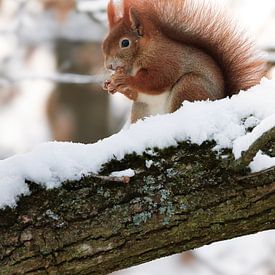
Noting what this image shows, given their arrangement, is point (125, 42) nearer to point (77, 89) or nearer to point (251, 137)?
point (251, 137)

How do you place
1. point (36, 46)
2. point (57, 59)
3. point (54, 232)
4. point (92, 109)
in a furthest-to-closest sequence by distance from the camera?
point (36, 46) → point (57, 59) → point (92, 109) → point (54, 232)

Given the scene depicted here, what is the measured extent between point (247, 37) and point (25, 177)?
2.51ft

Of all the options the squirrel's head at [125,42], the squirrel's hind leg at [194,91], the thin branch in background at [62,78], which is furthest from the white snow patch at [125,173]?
the thin branch in background at [62,78]

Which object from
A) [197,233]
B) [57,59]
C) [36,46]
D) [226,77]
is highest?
[36,46]

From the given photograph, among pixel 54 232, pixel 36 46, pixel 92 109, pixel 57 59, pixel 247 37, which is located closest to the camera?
pixel 54 232

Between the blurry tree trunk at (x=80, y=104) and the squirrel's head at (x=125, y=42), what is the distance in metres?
2.12

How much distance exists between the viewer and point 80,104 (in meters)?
4.72

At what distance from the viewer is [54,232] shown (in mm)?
1530

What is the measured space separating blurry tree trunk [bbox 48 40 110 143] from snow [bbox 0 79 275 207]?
2673mm

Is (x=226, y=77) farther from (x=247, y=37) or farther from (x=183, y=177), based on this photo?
(x=183, y=177)

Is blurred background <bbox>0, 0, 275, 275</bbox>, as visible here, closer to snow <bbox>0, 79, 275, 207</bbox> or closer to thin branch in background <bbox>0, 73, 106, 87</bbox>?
thin branch in background <bbox>0, 73, 106, 87</bbox>

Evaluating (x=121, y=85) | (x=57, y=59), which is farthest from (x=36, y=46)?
(x=121, y=85)

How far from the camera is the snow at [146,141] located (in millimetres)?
1589

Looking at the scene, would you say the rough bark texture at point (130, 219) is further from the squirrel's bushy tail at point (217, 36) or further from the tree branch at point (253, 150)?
the squirrel's bushy tail at point (217, 36)
